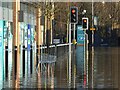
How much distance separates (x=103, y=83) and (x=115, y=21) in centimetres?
5643

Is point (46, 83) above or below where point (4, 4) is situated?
below

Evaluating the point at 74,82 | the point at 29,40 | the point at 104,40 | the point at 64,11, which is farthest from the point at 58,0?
the point at 74,82

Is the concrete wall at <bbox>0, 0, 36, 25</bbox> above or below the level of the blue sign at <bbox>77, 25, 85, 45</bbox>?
above

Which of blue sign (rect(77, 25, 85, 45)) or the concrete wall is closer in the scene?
the concrete wall

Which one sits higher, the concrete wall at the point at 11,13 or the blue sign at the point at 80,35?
the concrete wall at the point at 11,13

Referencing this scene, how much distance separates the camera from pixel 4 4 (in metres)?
32.4

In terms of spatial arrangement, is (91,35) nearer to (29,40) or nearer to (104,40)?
(104,40)

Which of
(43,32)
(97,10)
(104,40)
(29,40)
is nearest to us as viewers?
(29,40)

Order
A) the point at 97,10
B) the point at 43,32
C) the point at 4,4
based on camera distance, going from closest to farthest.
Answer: the point at 4,4, the point at 43,32, the point at 97,10

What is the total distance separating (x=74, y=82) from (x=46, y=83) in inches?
46.0

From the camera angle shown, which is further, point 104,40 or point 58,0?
point 104,40

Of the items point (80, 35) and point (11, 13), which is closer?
point (11, 13)

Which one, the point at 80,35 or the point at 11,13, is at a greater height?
the point at 11,13

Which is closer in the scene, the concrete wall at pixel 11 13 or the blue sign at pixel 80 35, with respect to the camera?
the concrete wall at pixel 11 13
